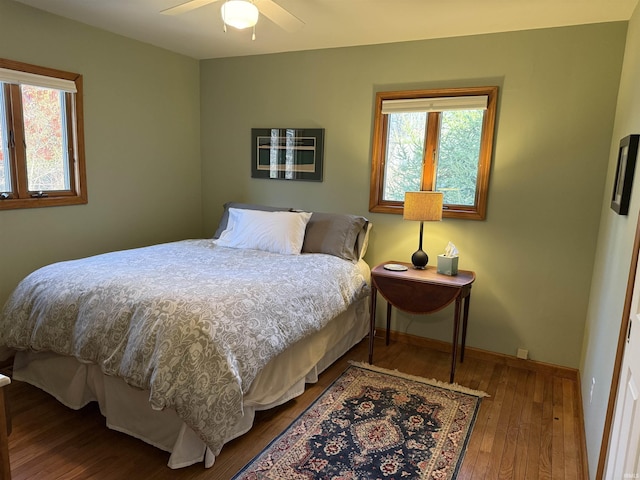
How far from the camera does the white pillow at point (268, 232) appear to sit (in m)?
3.30

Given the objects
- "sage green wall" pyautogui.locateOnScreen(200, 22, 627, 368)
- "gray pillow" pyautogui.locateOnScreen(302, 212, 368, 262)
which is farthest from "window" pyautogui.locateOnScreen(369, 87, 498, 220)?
"gray pillow" pyautogui.locateOnScreen(302, 212, 368, 262)

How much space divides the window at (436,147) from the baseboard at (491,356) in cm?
104

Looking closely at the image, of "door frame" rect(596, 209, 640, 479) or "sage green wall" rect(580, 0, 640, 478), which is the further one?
"sage green wall" rect(580, 0, 640, 478)

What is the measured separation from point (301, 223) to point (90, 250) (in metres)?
1.68

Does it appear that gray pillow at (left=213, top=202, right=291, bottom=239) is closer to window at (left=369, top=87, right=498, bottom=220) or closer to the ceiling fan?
window at (left=369, top=87, right=498, bottom=220)

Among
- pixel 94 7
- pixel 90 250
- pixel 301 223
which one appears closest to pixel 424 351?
pixel 301 223

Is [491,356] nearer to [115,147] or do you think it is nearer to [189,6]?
[189,6]

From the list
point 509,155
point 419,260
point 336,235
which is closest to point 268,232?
point 336,235

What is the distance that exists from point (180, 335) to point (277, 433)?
0.81 meters

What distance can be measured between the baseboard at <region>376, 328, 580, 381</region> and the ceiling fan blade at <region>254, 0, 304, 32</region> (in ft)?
8.12

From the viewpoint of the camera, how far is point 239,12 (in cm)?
210

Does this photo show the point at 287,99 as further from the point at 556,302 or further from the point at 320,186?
the point at 556,302

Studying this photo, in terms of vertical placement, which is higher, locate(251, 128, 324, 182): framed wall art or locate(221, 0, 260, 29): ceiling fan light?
locate(221, 0, 260, 29): ceiling fan light

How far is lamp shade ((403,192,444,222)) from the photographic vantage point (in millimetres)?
3018
